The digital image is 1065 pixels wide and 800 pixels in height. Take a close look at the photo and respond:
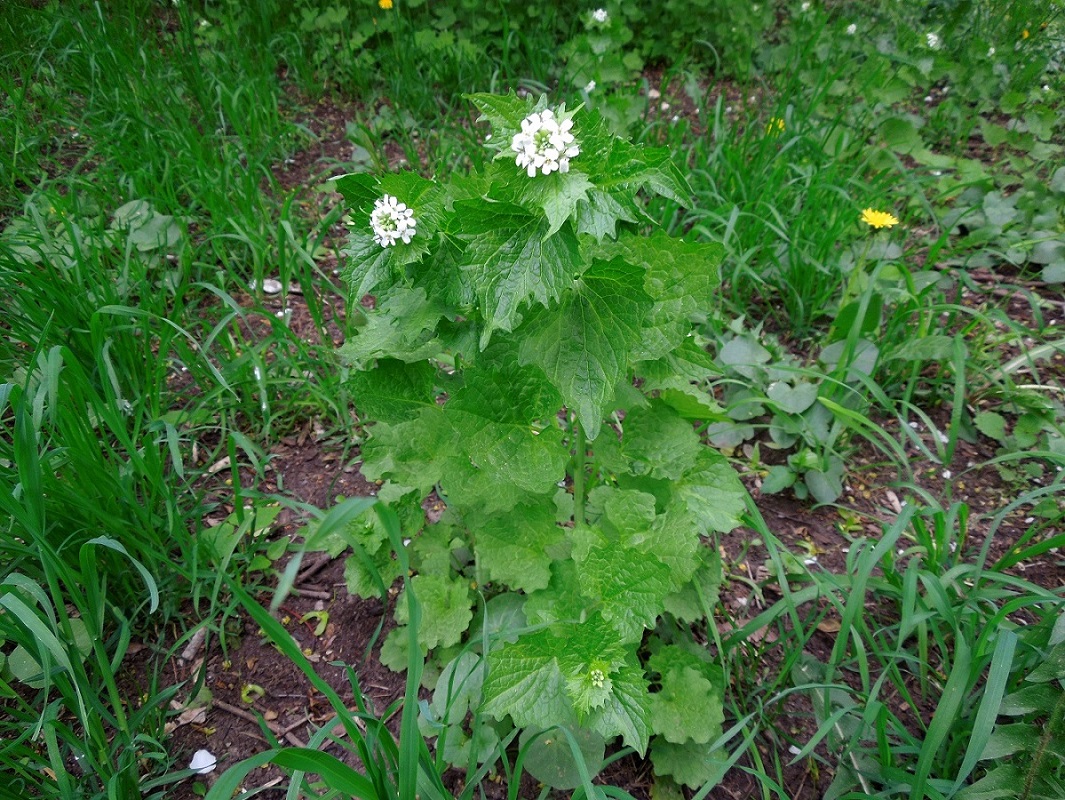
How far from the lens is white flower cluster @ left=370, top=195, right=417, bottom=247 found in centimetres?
110

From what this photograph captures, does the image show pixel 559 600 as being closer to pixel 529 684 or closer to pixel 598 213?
pixel 529 684

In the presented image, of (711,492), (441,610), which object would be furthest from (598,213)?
(441,610)

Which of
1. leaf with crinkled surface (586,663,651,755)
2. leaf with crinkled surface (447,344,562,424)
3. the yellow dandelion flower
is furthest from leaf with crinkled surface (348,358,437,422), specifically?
the yellow dandelion flower

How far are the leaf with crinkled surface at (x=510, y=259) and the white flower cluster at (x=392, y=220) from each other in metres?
0.11

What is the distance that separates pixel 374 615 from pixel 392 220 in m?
1.11

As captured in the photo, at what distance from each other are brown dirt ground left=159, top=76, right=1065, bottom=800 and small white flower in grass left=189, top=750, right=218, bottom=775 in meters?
0.02

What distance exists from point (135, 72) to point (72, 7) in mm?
725

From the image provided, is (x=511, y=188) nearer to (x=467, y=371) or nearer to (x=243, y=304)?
(x=467, y=371)

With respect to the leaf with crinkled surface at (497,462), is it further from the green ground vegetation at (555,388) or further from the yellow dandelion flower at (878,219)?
the yellow dandelion flower at (878,219)

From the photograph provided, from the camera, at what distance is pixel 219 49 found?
12.0 ft

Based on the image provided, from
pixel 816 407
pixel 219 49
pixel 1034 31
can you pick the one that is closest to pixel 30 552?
pixel 816 407

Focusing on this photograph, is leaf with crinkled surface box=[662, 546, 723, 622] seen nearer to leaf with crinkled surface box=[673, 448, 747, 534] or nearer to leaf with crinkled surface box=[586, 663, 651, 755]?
leaf with crinkled surface box=[673, 448, 747, 534]

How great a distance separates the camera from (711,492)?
144 cm

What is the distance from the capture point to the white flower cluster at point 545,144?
0.98 metres
